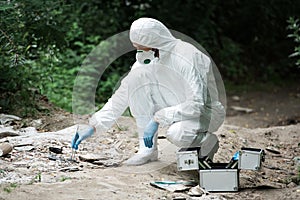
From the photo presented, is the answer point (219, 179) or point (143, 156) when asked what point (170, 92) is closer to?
point (143, 156)

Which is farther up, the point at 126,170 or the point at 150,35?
the point at 150,35

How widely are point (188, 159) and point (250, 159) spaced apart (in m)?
0.40

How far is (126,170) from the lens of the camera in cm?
409

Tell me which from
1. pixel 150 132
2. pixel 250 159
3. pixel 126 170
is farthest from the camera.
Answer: pixel 126 170

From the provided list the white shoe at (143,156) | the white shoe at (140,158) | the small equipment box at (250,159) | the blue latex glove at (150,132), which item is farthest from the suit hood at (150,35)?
the small equipment box at (250,159)

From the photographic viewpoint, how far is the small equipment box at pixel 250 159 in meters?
3.87

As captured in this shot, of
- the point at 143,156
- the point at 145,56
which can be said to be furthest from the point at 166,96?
the point at 143,156

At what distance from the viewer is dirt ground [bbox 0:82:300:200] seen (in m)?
3.54

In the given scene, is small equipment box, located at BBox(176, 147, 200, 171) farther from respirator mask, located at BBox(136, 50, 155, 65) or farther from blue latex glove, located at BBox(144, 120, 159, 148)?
respirator mask, located at BBox(136, 50, 155, 65)

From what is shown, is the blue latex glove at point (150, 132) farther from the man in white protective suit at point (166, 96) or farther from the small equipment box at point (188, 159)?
the small equipment box at point (188, 159)

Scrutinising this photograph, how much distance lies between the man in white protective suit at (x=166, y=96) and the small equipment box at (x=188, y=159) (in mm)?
142

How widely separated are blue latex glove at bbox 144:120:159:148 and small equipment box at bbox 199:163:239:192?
381 mm

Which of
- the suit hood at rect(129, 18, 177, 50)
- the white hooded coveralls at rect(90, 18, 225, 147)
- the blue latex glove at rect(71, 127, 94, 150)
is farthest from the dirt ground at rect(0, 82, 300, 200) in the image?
the suit hood at rect(129, 18, 177, 50)

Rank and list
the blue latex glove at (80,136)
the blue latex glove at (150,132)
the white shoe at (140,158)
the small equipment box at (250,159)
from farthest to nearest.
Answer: the white shoe at (140,158) → the blue latex glove at (80,136) → the blue latex glove at (150,132) → the small equipment box at (250,159)
